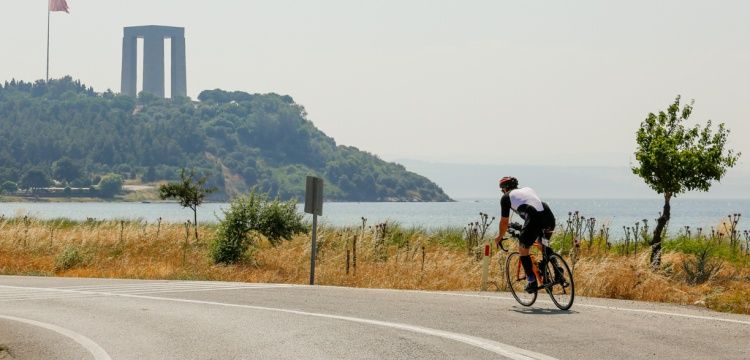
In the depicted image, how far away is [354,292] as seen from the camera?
638 inches

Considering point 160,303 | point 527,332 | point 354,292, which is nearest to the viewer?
point 527,332

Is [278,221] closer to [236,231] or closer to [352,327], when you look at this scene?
[236,231]

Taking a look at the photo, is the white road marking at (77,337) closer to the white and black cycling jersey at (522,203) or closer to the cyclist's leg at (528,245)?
the white and black cycling jersey at (522,203)

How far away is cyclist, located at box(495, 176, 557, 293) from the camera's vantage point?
13.2 meters

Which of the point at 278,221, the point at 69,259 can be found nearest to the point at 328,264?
the point at 278,221

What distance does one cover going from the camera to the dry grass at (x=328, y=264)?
55.0 ft

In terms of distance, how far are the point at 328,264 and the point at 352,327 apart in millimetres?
14622

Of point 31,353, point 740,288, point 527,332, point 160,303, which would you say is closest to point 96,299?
point 160,303

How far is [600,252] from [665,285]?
9.63 metres

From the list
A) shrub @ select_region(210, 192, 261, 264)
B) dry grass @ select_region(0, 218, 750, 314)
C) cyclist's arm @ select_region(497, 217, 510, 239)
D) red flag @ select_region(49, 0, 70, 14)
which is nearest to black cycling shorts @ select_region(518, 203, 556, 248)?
cyclist's arm @ select_region(497, 217, 510, 239)

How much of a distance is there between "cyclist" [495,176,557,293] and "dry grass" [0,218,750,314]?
2.88 metres

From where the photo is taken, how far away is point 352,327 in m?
11.7

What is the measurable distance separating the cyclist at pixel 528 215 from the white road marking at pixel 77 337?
5.64m

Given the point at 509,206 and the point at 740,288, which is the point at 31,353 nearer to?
the point at 509,206
